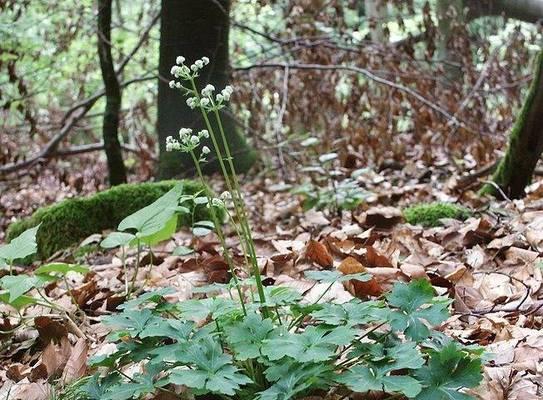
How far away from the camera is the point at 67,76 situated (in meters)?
6.19

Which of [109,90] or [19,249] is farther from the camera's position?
[109,90]

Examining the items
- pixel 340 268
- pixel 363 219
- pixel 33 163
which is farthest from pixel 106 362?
pixel 33 163

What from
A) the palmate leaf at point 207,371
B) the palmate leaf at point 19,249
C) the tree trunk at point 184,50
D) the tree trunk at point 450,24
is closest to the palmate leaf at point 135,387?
the palmate leaf at point 207,371

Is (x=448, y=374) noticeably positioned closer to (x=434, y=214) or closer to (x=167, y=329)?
(x=167, y=329)

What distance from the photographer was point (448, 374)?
1.22 m

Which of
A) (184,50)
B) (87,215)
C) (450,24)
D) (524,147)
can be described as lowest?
(87,215)

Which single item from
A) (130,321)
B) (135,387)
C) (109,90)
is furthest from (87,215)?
(135,387)

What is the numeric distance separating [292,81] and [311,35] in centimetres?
49

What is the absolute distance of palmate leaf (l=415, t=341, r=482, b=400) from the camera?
3.89ft

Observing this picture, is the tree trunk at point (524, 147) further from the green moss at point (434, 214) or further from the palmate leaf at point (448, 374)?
the palmate leaf at point (448, 374)

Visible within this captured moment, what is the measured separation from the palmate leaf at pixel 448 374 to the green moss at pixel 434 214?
1.86 m

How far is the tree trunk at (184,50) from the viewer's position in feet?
15.8

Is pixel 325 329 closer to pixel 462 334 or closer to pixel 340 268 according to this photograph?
pixel 462 334

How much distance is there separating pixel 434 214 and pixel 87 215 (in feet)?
6.11
